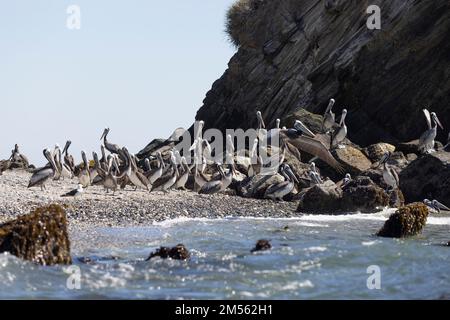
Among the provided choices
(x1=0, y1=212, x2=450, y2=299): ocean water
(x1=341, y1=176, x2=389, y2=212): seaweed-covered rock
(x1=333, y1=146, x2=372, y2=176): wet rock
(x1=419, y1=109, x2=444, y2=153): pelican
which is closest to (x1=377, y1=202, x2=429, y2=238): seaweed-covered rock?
(x1=0, y1=212, x2=450, y2=299): ocean water

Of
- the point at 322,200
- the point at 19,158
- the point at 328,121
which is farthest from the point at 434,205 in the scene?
the point at 19,158

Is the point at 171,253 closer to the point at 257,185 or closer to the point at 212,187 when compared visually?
the point at 212,187

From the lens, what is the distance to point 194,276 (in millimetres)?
13023

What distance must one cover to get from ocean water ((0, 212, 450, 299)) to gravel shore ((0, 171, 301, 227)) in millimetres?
1320

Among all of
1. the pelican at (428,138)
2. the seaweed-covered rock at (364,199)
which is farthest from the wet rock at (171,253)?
the pelican at (428,138)

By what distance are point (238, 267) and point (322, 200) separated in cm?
955

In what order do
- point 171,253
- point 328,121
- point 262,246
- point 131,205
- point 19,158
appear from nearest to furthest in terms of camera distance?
point 171,253
point 262,246
point 131,205
point 328,121
point 19,158

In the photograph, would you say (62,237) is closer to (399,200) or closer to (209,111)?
(399,200)

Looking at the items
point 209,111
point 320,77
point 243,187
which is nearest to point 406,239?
point 243,187

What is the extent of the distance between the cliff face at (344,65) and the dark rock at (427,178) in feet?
19.7

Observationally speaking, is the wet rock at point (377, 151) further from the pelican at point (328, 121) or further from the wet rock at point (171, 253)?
the wet rock at point (171, 253)

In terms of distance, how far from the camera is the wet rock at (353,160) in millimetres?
27531

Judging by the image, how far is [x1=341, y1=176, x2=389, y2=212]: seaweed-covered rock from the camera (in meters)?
23.0

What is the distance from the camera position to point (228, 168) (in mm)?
28609
